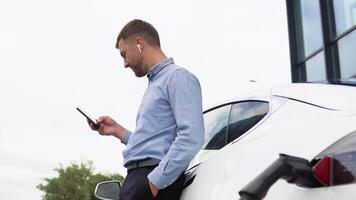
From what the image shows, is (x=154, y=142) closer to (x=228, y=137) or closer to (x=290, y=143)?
(x=228, y=137)

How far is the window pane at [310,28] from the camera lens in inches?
556

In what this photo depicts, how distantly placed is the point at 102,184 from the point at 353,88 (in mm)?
1496

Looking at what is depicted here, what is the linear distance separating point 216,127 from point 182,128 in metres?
0.39

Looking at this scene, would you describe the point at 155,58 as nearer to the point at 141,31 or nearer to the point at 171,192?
the point at 141,31

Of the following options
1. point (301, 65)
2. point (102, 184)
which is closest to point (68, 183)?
point (301, 65)

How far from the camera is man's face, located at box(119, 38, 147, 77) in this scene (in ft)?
9.84

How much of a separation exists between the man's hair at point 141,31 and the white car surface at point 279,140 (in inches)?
22.2

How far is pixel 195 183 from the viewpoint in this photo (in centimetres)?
244

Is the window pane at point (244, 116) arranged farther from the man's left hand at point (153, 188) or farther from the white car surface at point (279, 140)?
the man's left hand at point (153, 188)

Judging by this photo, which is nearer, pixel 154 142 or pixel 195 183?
pixel 195 183

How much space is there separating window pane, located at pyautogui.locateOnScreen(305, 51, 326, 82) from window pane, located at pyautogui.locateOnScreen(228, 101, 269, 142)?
1112 cm

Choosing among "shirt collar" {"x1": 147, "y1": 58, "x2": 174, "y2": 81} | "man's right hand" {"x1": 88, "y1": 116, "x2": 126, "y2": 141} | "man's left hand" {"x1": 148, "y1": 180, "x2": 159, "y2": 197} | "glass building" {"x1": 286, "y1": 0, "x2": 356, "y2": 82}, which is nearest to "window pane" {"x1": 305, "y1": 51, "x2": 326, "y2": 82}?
"glass building" {"x1": 286, "y1": 0, "x2": 356, "y2": 82}

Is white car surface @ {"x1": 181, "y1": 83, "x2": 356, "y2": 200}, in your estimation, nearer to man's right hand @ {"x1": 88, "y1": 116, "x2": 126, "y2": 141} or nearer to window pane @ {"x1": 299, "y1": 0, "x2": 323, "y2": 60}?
man's right hand @ {"x1": 88, "y1": 116, "x2": 126, "y2": 141}

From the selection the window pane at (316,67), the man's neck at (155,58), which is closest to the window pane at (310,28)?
the window pane at (316,67)
